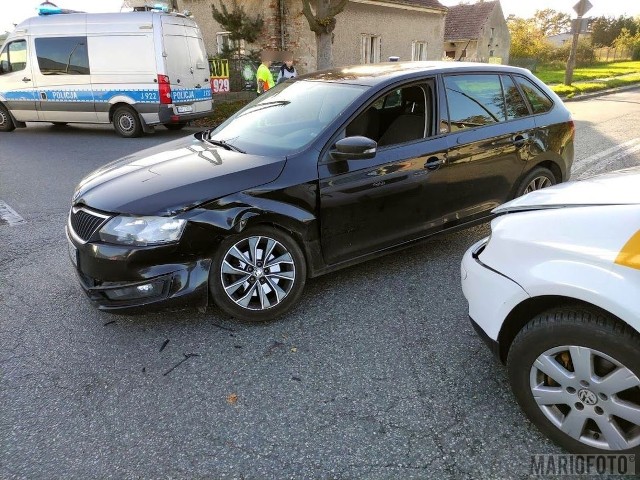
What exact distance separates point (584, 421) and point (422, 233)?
6.84 feet

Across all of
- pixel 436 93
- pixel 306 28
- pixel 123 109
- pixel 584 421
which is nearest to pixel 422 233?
pixel 436 93

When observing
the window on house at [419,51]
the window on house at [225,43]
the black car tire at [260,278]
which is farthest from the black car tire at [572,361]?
the window on house at [419,51]

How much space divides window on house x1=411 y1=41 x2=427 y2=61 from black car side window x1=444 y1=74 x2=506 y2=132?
19808 millimetres

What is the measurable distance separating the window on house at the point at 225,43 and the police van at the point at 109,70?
7.55 metres

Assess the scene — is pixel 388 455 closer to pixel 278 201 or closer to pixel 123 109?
pixel 278 201

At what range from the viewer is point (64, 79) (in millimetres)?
11195

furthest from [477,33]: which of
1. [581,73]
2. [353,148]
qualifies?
[353,148]

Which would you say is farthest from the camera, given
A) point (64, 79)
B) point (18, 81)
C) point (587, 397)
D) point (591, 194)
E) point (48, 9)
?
point (18, 81)

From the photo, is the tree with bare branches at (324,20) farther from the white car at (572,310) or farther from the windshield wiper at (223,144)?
the white car at (572,310)

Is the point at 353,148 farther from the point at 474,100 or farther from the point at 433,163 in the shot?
the point at 474,100

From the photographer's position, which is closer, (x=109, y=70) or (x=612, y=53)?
(x=109, y=70)

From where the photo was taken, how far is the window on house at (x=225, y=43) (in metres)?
18.9

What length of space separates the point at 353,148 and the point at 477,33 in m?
33.8

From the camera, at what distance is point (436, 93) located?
3.97 meters
